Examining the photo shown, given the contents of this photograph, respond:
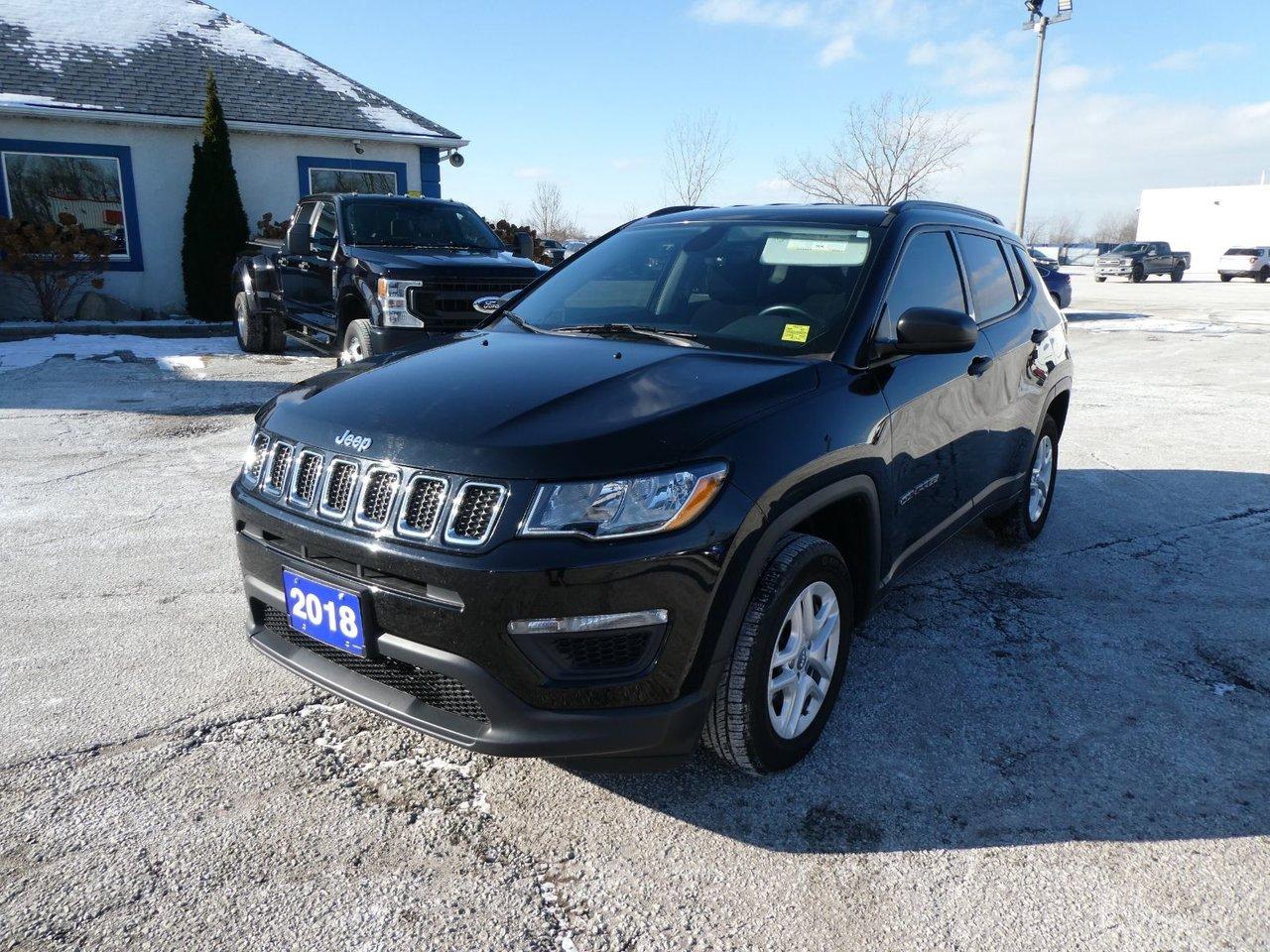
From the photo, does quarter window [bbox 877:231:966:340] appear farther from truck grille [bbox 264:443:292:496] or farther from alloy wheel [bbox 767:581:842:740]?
truck grille [bbox 264:443:292:496]

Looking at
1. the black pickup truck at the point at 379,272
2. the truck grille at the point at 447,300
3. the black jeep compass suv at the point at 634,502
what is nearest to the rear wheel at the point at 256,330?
the black pickup truck at the point at 379,272

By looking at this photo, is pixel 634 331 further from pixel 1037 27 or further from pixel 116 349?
pixel 1037 27

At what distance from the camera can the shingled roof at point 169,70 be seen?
1469 cm

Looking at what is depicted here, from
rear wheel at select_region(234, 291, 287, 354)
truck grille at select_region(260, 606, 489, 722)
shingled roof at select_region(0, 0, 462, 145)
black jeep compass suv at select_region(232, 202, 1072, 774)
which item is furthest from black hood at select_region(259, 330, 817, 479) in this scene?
shingled roof at select_region(0, 0, 462, 145)

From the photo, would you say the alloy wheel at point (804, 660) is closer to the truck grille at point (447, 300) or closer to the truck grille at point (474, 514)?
the truck grille at point (474, 514)

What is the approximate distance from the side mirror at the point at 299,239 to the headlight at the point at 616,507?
753cm

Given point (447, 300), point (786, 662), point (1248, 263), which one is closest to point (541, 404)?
point (786, 662)

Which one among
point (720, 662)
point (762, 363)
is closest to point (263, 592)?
point (720, 662)

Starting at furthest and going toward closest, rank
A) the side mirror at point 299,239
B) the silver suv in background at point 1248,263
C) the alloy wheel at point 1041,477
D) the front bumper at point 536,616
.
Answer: the silver suv in background at point 1248,263 → the side mirror at point 299,239 → the alloy wheel at point 1041,477 → the front bumper at point 536,616

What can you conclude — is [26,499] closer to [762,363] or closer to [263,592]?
[263,592]

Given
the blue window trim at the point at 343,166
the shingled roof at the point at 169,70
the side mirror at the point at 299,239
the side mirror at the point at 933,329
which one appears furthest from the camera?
the blue window trim at the point at 343,166

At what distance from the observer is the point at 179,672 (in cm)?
337

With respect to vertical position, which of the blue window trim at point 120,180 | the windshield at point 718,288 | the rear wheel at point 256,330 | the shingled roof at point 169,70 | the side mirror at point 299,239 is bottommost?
the rear wheel at point 256,330

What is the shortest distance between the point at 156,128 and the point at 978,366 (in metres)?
15.5
